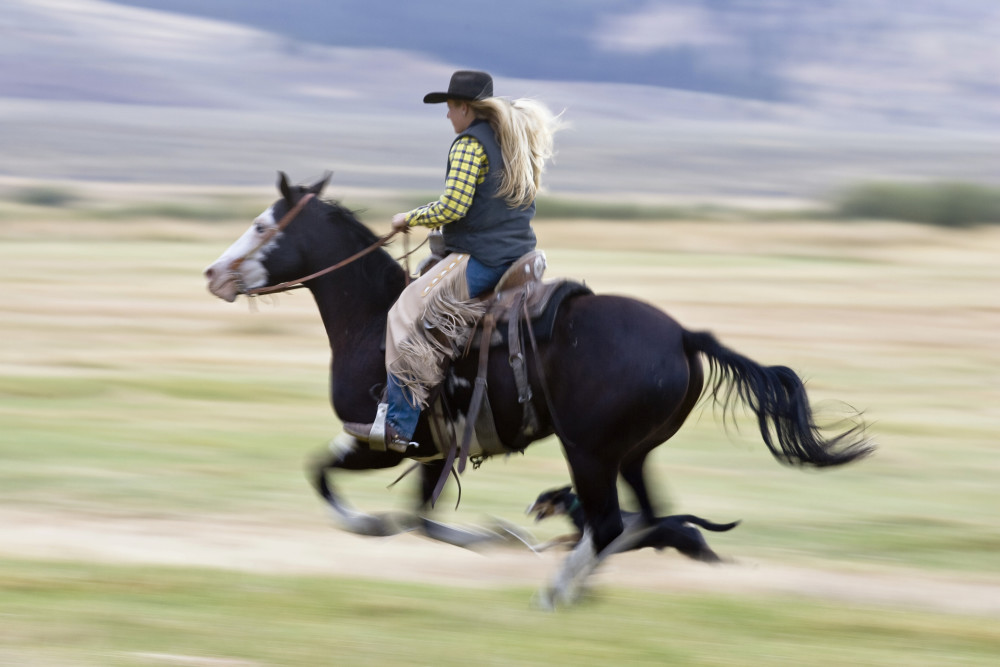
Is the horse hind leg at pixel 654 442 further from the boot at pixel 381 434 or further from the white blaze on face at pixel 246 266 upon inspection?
the white blaze on face at pixel 246 266

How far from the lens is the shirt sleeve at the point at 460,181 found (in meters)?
6.08

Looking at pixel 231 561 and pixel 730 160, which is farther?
pixel 730 160

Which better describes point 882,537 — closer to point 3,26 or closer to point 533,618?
point 533,618

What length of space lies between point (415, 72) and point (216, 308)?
105833 millimetres

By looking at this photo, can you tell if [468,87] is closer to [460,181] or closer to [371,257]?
[460,181]

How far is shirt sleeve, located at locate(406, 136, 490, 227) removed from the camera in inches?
239

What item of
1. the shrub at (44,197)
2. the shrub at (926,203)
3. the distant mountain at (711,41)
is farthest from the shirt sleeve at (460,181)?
the distant mountain at (711,41)

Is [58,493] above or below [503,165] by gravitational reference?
below

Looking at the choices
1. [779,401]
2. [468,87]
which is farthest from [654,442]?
[468,87]

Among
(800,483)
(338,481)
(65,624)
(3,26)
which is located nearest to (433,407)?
(65,624)

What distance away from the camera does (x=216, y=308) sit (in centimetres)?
1648

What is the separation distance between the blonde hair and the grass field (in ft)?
5.90

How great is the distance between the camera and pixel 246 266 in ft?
21.7

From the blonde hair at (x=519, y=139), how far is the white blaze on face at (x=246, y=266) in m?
1.18
